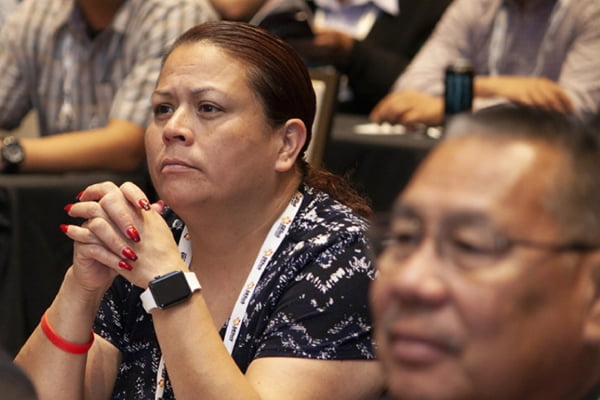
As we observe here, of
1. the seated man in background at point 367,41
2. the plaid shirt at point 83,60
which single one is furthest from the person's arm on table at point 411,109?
the plaid shirt at point 83,60

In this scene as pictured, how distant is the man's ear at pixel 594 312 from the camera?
3.57 ft

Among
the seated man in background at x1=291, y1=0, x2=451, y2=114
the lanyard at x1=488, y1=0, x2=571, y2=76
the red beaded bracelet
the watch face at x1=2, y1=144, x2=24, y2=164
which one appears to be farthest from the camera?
the seated man in background at x1=291, y1=0, x2=451, y2=114

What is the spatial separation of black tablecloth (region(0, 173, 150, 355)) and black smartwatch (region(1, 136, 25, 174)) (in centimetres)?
6

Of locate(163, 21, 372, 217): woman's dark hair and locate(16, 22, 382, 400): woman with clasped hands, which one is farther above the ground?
locate(163, 21, 372, 217): woman's dark hair

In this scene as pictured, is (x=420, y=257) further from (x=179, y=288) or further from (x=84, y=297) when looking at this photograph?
(x=84, y=297)

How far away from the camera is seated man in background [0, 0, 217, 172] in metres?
3.29

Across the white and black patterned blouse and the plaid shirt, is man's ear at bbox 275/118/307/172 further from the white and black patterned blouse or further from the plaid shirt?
the plaid shirt

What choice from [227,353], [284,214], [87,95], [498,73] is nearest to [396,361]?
[227,353]

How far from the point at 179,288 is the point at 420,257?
2.45ft

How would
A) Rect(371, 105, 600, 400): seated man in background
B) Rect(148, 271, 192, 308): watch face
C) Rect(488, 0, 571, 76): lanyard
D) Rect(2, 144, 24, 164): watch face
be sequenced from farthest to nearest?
Rect(488, 0, 571, 76): lanyard < Rect(2, 144, 24, 164): watch face < Rect(148, 271, 192, 308): watch face < Rect(371, 105, 600, 400): seated man in background

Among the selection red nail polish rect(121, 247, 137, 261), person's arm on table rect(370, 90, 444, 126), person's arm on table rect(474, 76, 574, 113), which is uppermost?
red nail polish rect(121, 247, 137, 261)

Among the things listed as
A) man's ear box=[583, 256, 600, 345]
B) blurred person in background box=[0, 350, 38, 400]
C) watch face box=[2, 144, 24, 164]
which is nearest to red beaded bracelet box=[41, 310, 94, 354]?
blurred person in background box=[0, 350, 38, 400]

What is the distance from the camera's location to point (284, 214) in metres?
2.00

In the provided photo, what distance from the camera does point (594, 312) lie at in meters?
1.09
